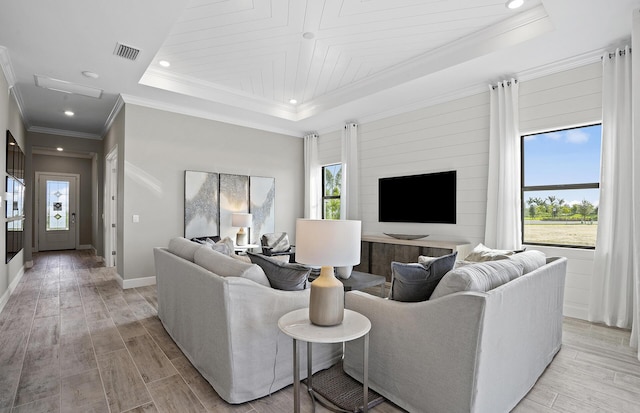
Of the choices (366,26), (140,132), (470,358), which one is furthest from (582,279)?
(140,132)

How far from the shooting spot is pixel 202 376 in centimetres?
233

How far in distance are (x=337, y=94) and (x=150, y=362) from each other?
14.7 feet

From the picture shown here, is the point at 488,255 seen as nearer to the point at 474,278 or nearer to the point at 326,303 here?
the point at 474,278

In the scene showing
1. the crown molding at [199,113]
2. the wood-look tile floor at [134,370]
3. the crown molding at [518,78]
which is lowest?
the wood-look tile floor at [134,370]

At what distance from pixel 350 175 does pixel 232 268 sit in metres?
4.21

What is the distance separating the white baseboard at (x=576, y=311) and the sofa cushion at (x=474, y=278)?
2.34 meters

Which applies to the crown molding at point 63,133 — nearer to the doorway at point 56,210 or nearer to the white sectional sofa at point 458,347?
the doorway at point 56,210

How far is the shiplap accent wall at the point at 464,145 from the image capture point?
11.9ft

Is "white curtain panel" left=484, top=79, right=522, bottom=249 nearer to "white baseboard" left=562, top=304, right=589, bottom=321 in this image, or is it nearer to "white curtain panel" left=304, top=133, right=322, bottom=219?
"white baseboard" left=562, top=304, right=589, bottom=321

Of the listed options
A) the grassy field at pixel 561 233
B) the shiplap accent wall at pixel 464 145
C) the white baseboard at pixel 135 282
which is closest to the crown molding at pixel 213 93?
the shiplap accent wall at pixel 464 145

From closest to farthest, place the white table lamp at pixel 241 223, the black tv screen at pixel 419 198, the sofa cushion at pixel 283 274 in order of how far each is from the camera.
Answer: the sofa cushion at pixel 283 274
the black tv screen at pixel 419 198
the white table lamp at pixel 241 223

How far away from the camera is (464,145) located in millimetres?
4637

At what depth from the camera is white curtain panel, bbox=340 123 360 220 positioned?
6062 mm

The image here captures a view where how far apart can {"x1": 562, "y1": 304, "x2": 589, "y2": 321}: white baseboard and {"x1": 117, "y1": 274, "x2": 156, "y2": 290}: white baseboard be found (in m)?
5.66
